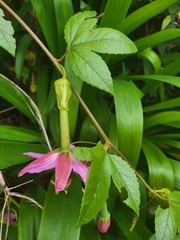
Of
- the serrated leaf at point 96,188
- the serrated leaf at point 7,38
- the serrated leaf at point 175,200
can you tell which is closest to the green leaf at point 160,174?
the serrated leaf at point 175,200

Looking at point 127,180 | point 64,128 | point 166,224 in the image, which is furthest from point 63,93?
point 166,224

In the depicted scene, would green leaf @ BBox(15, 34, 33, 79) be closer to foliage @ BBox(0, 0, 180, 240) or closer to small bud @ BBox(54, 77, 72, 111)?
foliage @ BBox(0, 0, 180, 240)

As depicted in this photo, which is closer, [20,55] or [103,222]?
[103,222]

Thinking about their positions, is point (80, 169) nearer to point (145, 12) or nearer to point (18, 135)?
point (18, 135)

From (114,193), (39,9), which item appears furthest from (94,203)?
(39,9)

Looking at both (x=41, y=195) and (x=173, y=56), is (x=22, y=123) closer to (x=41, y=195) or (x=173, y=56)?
(x=41, y=195)

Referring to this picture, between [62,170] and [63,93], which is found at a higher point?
[63,93]
